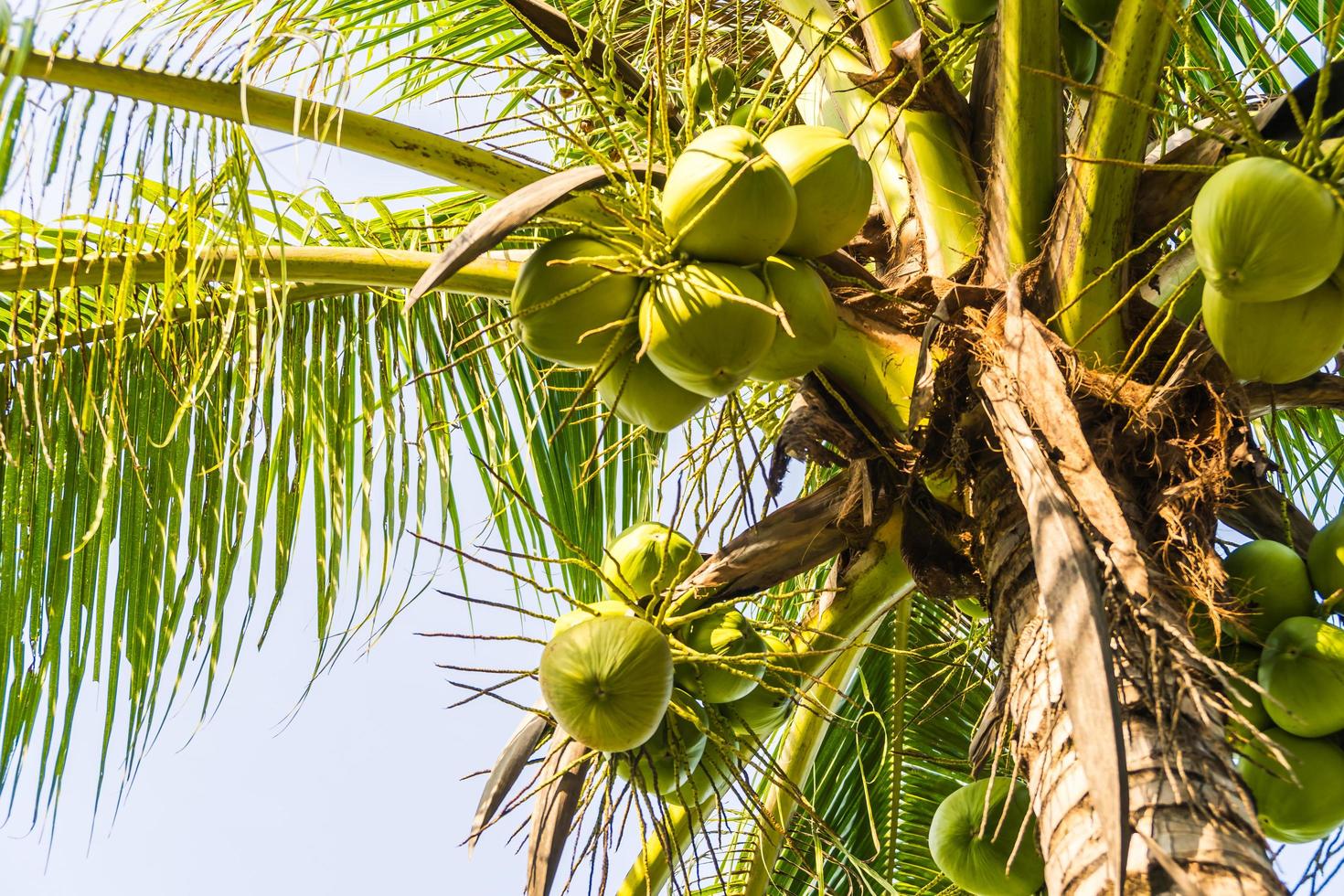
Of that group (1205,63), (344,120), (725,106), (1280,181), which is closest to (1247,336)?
(1280,181)

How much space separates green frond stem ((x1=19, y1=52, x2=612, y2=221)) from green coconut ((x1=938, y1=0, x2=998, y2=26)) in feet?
2.31

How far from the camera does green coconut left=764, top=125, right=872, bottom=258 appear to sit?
1.50m

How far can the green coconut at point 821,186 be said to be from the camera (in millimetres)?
1497

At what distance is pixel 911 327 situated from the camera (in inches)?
72.3

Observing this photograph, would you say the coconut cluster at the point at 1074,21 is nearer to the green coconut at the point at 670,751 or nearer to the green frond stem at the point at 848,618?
the green frond stem at the point at 848,618

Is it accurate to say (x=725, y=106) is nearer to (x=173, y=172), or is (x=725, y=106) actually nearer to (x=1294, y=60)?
(x=173, y=172)

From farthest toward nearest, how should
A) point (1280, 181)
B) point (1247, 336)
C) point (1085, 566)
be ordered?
point (1247, 336) < point (1280, 181) < point (1085, 566)

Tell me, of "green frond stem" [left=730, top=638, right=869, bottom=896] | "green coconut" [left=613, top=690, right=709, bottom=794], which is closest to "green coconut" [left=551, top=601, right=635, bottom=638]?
"green coconut" [left=613, top=690, right=709, bottom=794]

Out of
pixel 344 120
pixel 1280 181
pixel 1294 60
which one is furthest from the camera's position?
pixel 1294 60

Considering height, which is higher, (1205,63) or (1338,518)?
(1205,63)

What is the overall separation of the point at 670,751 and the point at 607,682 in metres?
0.30

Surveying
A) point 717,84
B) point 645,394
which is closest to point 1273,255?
point 645,394

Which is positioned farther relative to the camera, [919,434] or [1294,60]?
[1294,60]

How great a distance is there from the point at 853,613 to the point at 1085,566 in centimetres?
86
